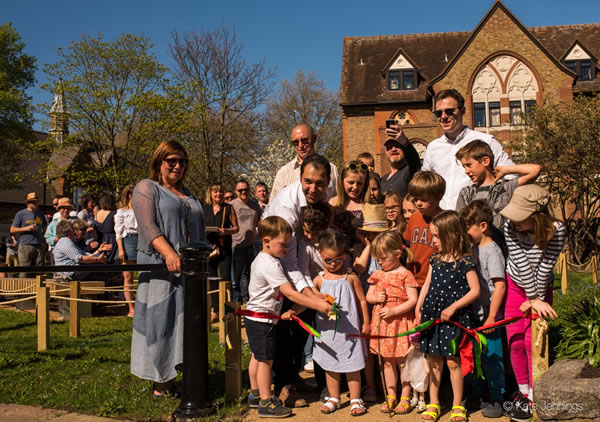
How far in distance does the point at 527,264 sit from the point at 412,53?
3770cm

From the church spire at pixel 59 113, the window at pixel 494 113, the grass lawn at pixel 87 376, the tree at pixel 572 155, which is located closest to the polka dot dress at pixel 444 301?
the grass lawn at pixel 87 376

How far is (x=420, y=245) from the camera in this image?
509 cm

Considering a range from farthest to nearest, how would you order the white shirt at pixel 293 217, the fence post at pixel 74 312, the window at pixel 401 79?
the window at pixel 401 79 → the fence post at pixel 74 312 → the white shirt at pixel 293 217

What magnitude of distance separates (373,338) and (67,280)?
740 cm

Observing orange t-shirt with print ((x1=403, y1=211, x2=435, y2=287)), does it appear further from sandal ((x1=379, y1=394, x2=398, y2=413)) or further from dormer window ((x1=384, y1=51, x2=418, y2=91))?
dormer window ((x1=384, y1=51, x2=418, y2=91))

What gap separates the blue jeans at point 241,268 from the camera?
10094mm

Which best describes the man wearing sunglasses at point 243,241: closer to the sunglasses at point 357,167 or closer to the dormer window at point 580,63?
the sunglasses at point 357,167

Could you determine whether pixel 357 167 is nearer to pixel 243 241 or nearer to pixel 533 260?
pixel 533 260

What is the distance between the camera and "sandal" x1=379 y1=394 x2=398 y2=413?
4.70 meters

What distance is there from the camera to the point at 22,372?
6.34 metres

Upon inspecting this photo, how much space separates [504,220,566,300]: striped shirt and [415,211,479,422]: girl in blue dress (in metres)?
0.41

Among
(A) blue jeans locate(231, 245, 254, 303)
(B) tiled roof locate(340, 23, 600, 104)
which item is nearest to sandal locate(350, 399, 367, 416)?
(A) blue jeans locate(231, 245, 254, 303)

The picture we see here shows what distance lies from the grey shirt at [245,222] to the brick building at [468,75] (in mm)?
22234

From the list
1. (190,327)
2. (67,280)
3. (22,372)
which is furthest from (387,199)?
(67,280)
